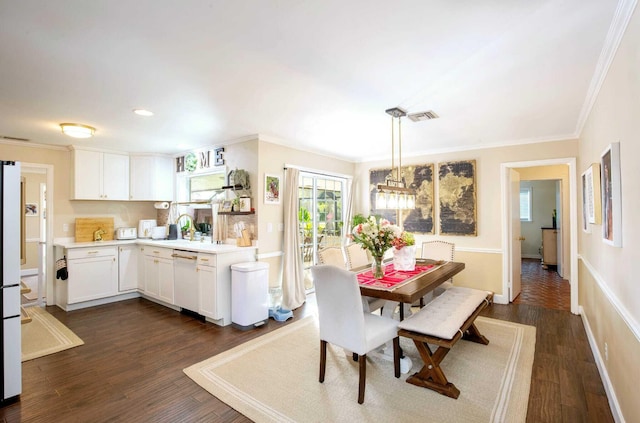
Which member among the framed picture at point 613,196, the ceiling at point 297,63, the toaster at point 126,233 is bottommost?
the toaster at point 126,233

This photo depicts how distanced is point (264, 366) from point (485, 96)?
10.3ft

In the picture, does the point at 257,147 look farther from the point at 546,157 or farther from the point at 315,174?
the point at 546,157

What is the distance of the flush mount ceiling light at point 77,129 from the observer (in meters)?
3.62

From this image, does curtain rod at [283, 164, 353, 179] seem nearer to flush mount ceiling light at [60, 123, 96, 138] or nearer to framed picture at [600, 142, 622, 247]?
flush mount ceiling light at [60, 123, 96, 138]

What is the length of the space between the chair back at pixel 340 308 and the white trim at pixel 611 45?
6.91ft

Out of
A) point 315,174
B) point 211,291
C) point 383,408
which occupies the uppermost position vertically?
point 315,174

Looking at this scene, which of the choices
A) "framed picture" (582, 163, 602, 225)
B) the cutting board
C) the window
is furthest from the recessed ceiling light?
the window

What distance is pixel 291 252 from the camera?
4473mm

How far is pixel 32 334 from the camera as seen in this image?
3543 mm

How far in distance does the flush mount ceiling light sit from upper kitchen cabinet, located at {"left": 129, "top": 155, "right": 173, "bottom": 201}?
1.55 meters

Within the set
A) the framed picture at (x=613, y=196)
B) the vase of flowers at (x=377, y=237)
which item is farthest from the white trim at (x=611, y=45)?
the vase of flowers at (x=377, y=237)

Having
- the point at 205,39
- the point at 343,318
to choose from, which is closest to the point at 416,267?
the point at 343,318

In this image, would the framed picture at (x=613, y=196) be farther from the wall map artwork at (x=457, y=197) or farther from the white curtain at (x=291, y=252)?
the white curtain at (x=291, y=252)

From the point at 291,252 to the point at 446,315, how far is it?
7.66ft
